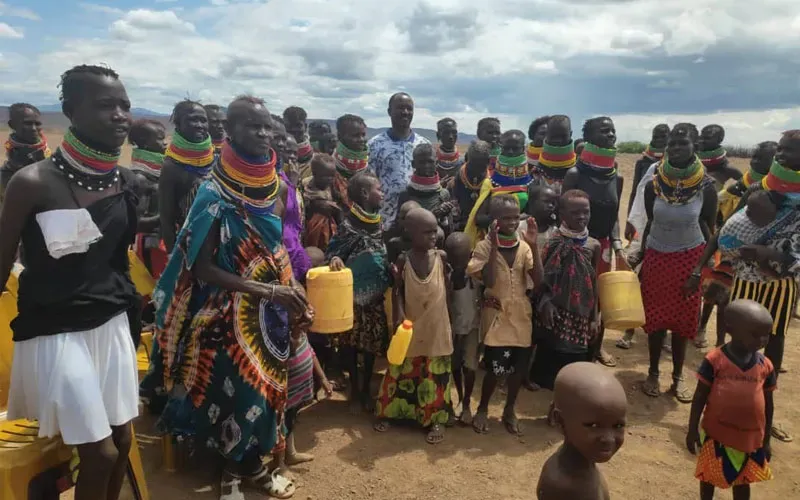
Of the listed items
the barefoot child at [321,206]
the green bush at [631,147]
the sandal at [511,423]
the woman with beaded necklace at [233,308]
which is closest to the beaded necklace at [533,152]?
the barefoot child at [321,206]

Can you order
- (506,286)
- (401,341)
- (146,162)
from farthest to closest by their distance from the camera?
(146,162)
(506,286)
(401,341)

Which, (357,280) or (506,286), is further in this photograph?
(357,280)

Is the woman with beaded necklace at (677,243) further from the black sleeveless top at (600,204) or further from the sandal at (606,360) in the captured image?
the sandal at (606,360)

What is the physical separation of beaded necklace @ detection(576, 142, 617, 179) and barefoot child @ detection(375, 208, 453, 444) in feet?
5.99

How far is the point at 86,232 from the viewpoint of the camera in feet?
7.41

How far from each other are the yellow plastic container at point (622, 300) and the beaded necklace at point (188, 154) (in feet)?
9.20

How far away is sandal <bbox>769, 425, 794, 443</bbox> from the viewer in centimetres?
418

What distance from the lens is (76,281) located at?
2.28 meters

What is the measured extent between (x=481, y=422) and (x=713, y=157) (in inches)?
179

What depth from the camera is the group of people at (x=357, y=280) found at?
2.24 meters

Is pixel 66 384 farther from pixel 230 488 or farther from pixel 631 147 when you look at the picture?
pixel 631 147

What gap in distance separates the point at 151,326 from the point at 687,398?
416cm

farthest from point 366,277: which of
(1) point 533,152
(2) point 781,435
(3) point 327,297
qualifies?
(1) point 533,152

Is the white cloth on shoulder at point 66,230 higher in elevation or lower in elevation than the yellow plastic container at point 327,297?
higher
